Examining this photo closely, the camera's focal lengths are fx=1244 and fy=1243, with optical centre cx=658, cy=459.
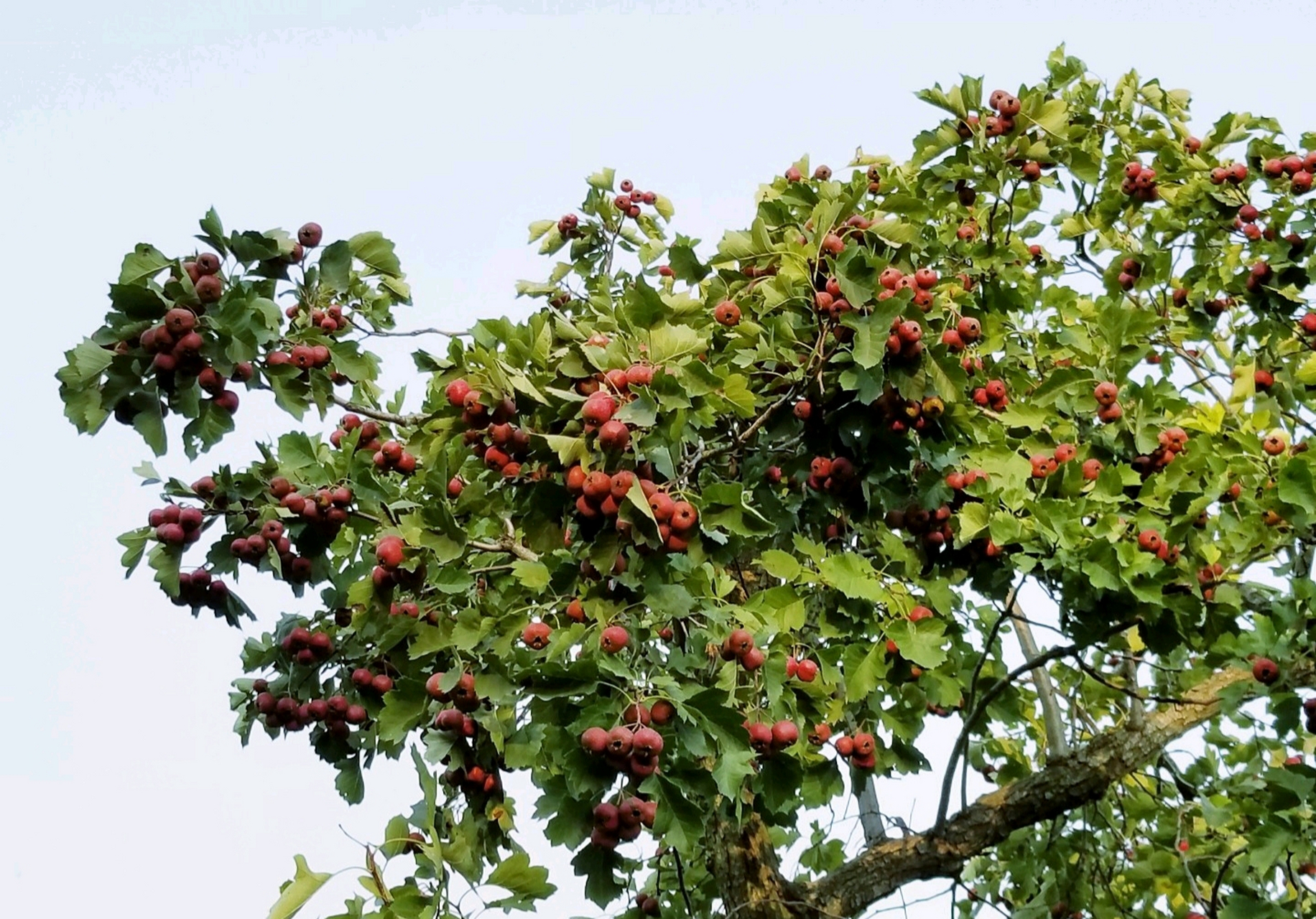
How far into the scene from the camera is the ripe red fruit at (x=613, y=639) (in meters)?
2.77

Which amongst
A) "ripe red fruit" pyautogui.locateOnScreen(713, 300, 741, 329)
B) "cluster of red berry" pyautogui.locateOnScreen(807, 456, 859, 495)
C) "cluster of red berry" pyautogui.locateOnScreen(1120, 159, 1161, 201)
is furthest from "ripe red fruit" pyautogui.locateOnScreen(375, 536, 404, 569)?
"cluster of red berry" pyautogui.locateOnScreen(1120, 159, 1161, 201)

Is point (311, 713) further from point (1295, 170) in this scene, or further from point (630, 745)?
point (1295, 170)

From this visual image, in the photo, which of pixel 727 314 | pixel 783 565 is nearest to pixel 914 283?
pixel 727 314

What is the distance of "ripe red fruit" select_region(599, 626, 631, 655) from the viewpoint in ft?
9.07

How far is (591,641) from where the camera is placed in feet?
9.40

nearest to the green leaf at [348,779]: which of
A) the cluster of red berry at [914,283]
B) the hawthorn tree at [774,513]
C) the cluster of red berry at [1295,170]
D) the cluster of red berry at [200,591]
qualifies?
the hawthorn tree at [774,513]

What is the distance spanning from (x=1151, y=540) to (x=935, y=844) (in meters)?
1.46

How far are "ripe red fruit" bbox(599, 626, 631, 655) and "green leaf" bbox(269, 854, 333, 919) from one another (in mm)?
768

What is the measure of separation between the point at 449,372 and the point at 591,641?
852 millimetres

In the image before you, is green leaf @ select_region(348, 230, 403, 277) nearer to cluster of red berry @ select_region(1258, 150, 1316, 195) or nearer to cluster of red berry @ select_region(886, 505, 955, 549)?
cluster of red berry @ select_region(886, 505, 955, 549)

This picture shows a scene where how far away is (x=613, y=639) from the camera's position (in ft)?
9.08

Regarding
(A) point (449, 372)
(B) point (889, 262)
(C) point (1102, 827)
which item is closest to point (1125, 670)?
(C) point (1102, 827)

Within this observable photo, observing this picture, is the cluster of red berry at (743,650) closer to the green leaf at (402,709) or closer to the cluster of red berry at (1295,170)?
the green leaf at (402,709)

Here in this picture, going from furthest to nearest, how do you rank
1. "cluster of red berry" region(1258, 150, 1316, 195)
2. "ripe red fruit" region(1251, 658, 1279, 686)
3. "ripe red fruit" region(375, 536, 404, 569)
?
"cluster of red berry" region(1258, 150, 1316, 195), "ripe red fruit" region(1251, 658, 1279, 686), "ripe red fruit" region(375, 536, 404, 569)
